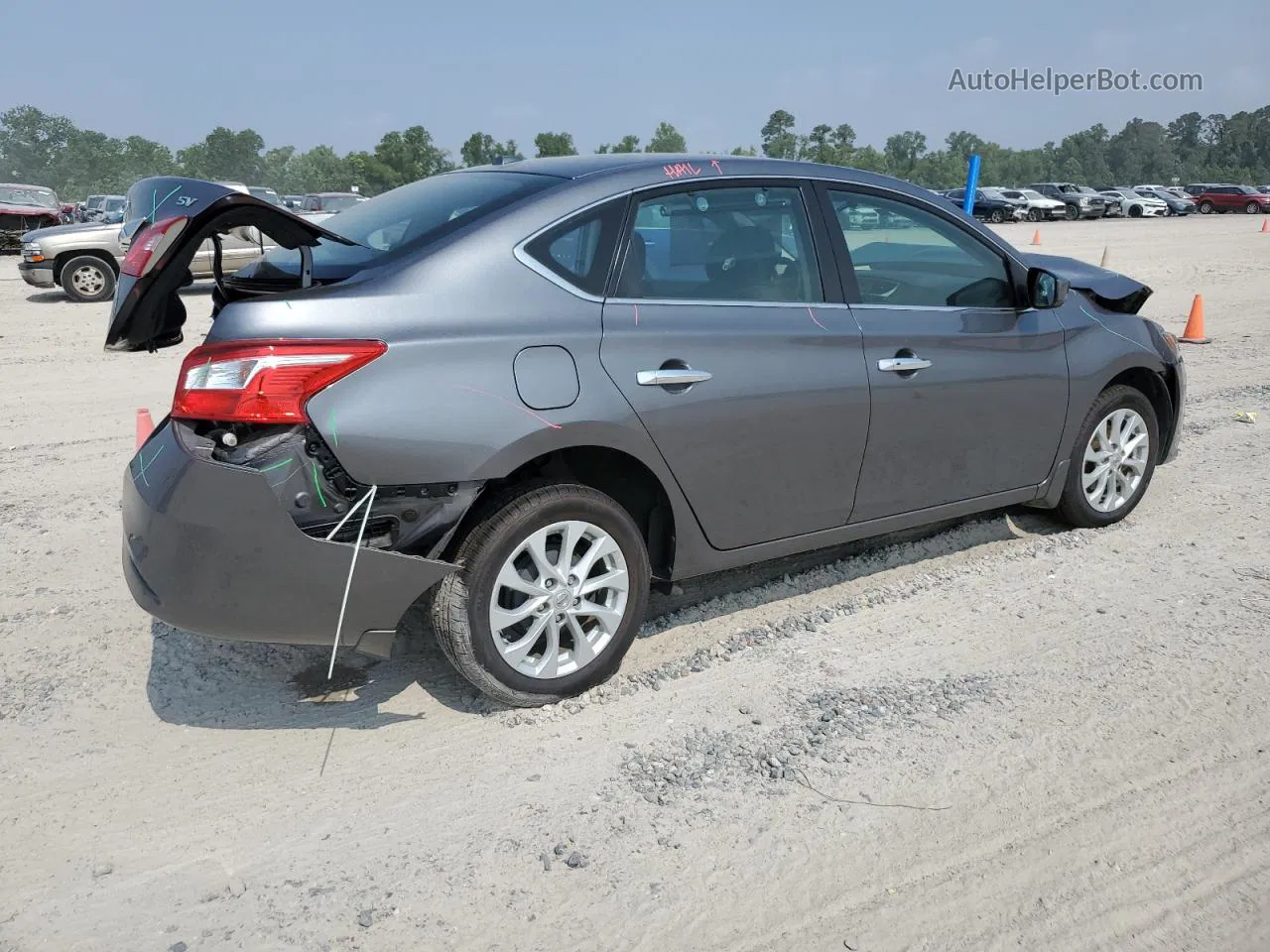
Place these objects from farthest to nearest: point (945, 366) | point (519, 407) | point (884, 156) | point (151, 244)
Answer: point (884, 156) → point (945, 366) → point (519, 407) → point (151, 244)

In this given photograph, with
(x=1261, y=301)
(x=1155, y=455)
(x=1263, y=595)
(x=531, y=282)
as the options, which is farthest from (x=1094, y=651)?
(x=1261, y=301)

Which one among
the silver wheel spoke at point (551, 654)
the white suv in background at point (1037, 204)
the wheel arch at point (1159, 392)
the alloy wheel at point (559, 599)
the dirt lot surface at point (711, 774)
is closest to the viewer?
the dirt lot surface at point (711, 774)

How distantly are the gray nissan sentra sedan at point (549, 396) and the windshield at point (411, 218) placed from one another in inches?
0.7

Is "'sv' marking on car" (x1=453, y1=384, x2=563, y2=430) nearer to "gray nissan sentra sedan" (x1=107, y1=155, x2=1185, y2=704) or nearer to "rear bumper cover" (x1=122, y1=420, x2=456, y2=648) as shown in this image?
"gray nissan sentra sedan" (x1=107, y1=155, x2=1185, y2=704)

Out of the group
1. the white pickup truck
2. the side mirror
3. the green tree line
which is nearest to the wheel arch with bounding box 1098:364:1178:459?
the side mirror

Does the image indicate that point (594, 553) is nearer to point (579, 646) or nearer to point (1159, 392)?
point (579, 646)

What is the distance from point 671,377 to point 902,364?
1.11 metres

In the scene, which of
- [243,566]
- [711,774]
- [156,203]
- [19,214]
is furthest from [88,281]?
[711,774]

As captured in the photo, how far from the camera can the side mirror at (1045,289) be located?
185 inches

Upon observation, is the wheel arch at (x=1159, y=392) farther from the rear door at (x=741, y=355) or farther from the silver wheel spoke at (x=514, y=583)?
the silver wheel spoke at (x=514, y=583)

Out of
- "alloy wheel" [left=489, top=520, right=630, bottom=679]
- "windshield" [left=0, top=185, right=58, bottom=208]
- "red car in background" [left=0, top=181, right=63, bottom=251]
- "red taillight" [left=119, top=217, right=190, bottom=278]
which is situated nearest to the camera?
"red taillight" [left=119, top=217, right=190, bottom=278]

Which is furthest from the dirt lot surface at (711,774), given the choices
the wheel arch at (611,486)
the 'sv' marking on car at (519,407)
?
the 'sv' marking on car at (519,407)

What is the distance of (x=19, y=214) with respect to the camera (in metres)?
21.8

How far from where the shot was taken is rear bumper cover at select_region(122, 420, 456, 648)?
3107mm
